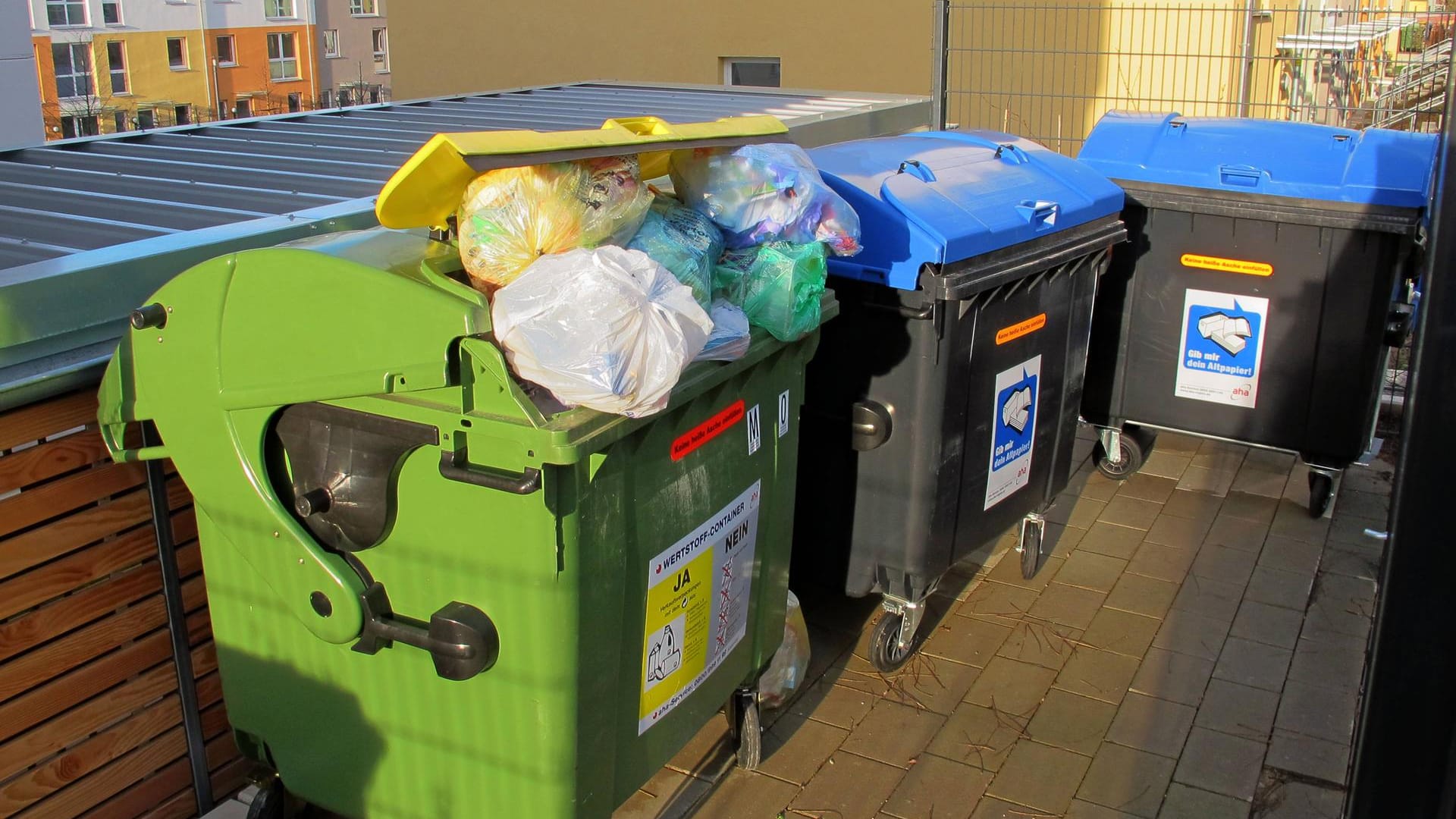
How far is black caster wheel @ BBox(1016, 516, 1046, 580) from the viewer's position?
4281 millimetres

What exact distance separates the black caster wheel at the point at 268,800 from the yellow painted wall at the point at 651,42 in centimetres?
906

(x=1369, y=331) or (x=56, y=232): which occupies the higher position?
(x=56, y=232)

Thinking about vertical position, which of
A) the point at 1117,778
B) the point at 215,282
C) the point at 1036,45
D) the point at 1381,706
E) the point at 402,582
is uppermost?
the point at 1036,45

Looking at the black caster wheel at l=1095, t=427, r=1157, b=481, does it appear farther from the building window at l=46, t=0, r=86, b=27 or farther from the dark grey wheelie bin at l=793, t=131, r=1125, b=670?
the building window at l=46, t=0, r=86, b=27

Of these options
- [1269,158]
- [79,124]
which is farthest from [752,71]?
[79,124]

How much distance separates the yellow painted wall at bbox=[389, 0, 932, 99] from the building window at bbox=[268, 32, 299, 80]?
120 ft

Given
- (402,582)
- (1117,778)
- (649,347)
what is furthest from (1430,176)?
(402,582)

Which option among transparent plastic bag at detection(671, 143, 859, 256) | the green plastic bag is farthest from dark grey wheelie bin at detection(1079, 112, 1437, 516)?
the green plastic bag

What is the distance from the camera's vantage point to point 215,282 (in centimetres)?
246

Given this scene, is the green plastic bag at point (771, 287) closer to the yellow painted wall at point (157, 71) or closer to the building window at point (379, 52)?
the yellow painted wall at point (157, 71)

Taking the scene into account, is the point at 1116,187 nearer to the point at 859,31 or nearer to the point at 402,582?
the point at 402,582

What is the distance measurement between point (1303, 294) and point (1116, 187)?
95 cm

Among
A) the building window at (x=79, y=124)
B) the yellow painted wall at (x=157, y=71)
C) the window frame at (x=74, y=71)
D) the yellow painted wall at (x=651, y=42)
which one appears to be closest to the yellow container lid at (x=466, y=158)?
the yellow painted wall at (x=651, y=42)

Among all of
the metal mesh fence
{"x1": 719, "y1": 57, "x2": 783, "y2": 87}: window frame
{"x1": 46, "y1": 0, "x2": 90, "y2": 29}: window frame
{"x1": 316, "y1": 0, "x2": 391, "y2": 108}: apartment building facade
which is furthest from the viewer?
{"x1": 316, "y1": 0, "x2": 391, "y2": 108}: apartment building facade
